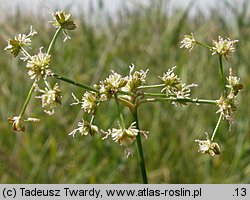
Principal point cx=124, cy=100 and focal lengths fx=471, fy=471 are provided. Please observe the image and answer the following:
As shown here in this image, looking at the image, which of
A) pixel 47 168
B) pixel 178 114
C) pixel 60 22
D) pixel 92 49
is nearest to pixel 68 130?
pixel 47 168

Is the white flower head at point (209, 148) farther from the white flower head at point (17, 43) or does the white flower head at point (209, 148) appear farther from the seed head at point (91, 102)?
the white flower head at point (17, 43)

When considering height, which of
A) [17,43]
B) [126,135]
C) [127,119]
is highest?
[127,119]

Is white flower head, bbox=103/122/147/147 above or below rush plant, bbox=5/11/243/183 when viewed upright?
below

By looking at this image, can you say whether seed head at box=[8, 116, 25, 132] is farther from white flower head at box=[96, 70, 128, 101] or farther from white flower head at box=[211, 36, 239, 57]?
white flower head at box=[211, 36, 239, 57]

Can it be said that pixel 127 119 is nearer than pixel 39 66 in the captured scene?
No

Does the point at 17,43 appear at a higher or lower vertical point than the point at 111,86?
higher

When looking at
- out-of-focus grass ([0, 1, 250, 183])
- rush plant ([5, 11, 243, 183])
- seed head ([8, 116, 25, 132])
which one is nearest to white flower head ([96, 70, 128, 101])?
rush plant ([5, 11, 243, 183])

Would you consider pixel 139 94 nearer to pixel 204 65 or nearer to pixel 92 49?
pixel 92 49

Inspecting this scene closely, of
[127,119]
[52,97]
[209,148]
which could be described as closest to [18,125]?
[52,97]

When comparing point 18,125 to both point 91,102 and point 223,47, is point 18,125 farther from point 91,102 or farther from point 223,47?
point 223,47
